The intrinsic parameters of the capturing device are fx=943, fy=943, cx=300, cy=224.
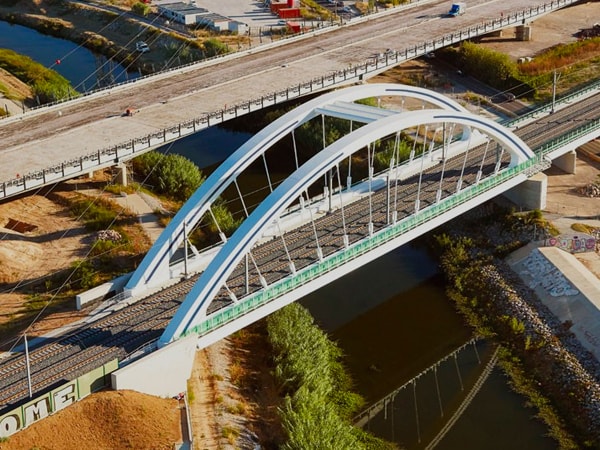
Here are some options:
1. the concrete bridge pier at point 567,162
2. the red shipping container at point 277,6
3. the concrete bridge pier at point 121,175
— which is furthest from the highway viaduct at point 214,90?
the concrete bridge pier at point 567,162

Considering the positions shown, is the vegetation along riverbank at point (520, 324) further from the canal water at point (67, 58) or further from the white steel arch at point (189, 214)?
the canal water at point (67, 58)

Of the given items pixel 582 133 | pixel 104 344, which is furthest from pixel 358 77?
pixel 104 344

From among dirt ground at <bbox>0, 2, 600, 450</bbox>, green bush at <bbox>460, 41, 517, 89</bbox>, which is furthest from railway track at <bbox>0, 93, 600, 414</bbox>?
green bush at <bbox>460, 41, 517, 89</bbox>

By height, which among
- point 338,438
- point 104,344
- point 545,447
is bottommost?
point 545,447

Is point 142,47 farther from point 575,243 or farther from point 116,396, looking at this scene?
point 116,396

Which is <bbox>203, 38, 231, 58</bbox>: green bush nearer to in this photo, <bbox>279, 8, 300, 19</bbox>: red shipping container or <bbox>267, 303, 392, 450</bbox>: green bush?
<bbox>279, 8, 300, 19</bbox>: red shipping container

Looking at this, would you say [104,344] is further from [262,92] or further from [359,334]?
[262,92]
